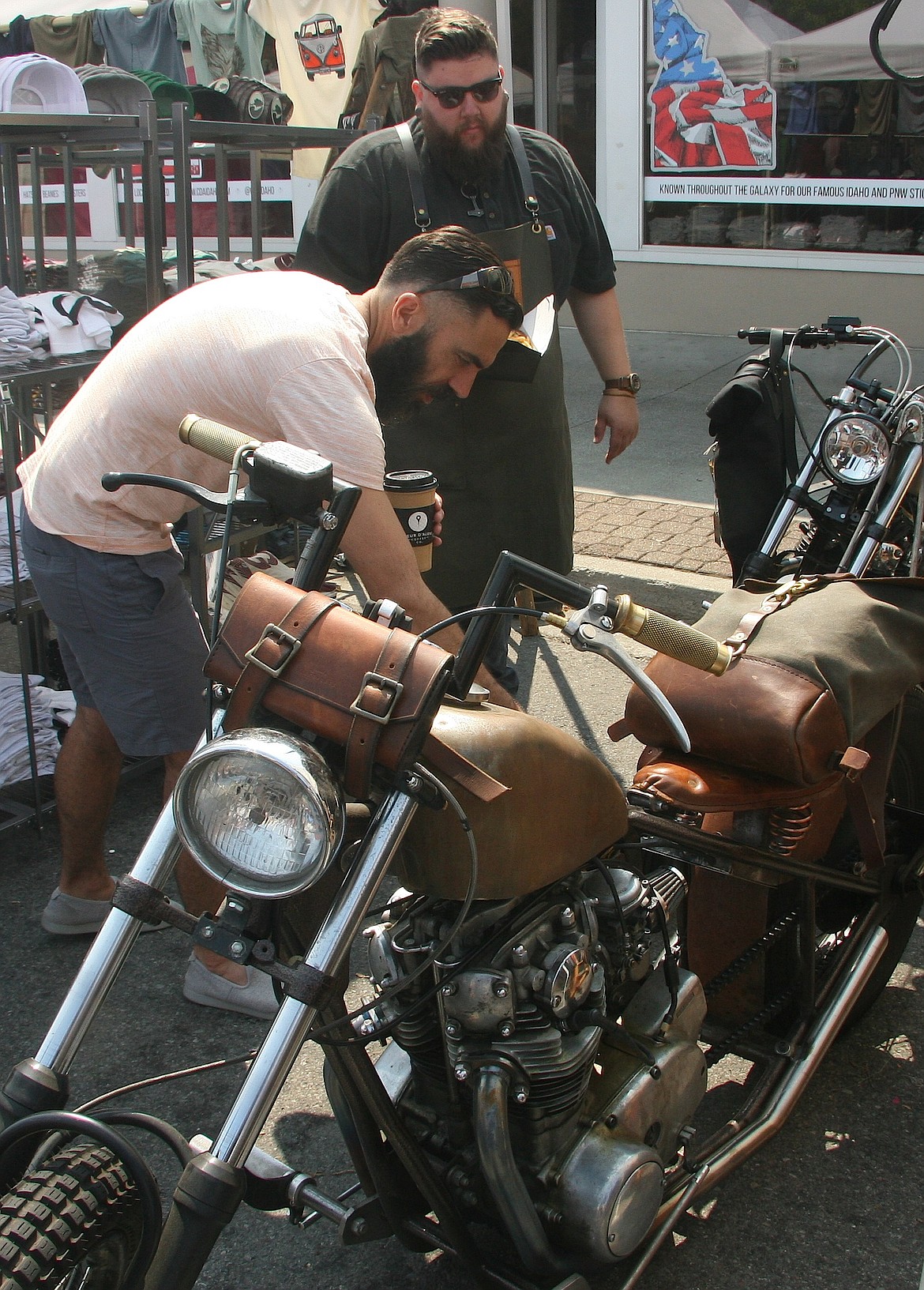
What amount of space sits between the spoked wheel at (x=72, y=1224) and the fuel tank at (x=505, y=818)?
1.80 feet

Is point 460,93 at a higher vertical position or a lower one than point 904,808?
higher

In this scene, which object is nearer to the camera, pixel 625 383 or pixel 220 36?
pixel 625 383

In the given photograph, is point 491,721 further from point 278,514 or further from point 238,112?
point 238,112

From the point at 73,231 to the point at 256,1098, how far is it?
4.26 meters

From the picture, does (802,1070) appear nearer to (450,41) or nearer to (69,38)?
(450,41)

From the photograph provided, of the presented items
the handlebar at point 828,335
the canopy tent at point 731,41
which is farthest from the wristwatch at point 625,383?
the canopy tent at point 731,41

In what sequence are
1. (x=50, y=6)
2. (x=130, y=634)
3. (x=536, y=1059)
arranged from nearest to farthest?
(x=536, y=1059), (x=130, y=634), (x=50, y=6)

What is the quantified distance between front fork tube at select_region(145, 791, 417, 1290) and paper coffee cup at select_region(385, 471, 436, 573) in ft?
3.43

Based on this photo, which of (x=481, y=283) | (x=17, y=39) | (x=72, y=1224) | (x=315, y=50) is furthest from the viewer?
(x=17, y=39)

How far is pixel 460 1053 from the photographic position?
6.00 feet

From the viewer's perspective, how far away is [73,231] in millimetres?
4895

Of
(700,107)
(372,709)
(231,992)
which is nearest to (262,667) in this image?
(372,709)

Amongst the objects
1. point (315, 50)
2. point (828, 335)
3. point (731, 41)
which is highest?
point (315, 50)

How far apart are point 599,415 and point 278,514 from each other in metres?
2.74
